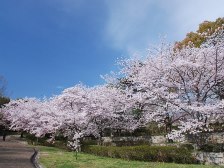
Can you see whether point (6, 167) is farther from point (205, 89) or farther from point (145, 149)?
point (205, 89)

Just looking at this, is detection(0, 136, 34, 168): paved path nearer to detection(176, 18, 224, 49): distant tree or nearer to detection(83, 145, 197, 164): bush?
detection(83, 145, 197, 164): bush

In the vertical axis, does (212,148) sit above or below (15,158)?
above

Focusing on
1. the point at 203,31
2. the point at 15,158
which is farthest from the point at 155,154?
the point at 203,31

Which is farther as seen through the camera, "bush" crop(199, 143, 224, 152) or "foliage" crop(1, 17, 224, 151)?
"foliage" crop(1, 17, 224, 151)

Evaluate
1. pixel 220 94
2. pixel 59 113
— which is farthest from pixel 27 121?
pixel 220 94

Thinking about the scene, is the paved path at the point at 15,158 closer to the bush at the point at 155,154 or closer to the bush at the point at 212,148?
the bush at the point at 155,154

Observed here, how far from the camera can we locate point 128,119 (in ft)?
123


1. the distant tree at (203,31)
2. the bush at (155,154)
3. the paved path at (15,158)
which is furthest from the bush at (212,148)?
the distant tree at (203,31)

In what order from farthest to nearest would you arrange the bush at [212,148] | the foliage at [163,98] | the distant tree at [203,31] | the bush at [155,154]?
the distant tree at [203,31] < the foliage at [163,98] < the bush at [155,154] < the bush at [212,148]

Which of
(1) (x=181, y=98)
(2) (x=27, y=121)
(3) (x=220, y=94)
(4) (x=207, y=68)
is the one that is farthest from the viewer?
(2) (x=27, y=121)

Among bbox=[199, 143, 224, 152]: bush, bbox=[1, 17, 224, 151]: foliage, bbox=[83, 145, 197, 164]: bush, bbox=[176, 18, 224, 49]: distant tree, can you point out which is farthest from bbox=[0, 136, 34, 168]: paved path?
bbox=[176, 18, 224, 49]: distant tree

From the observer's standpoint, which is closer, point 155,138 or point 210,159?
point 210,159

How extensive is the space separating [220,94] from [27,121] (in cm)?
3446

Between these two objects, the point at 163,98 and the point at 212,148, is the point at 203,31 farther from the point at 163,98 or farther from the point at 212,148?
the point at 212,148
